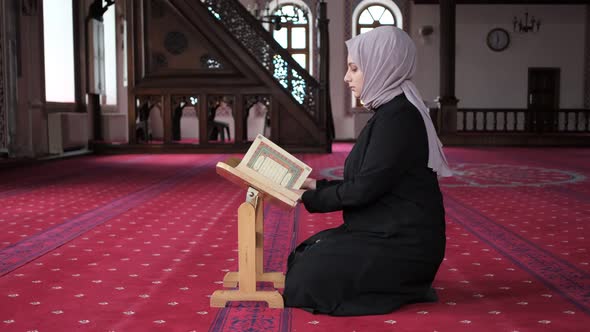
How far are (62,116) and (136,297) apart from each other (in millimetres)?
8567

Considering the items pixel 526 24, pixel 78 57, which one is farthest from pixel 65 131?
pixel 526 24

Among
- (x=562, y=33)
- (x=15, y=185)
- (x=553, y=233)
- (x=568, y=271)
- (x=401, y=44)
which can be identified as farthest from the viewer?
(x=562, y=33)

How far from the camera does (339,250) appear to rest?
235 centimetres

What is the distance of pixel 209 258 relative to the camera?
3.28m

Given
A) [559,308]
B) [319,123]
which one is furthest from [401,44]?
[319,123]

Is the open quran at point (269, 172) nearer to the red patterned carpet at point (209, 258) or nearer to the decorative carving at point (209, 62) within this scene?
the red patterned carpet at point (209, 258)

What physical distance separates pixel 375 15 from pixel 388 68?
14783 mm

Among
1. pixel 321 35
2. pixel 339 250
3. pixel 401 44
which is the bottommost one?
pixel 339 250

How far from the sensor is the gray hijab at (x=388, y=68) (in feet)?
7.34

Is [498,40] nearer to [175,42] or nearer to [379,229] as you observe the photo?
[175,42]

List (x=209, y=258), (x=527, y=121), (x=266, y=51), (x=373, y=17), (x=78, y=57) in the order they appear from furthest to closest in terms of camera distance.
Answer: (x=373, y=17) → (x=527, y=121) → (x=78, y=57) → (x=266, y=51) → (x=209, y=258)

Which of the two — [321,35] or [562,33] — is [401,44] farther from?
[562,33]

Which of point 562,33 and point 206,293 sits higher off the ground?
point 562,33

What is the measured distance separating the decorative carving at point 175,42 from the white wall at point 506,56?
7.07 m
